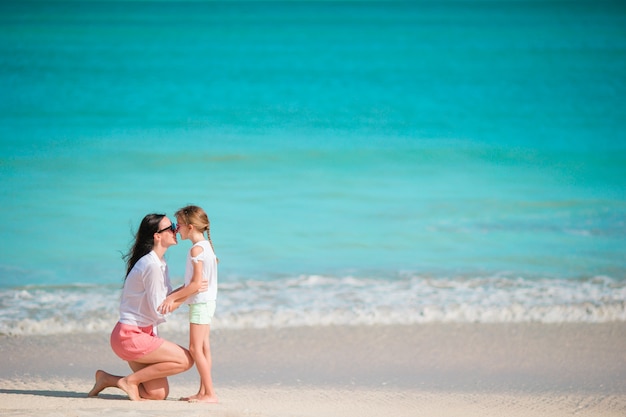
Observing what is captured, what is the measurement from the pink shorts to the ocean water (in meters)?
2.23

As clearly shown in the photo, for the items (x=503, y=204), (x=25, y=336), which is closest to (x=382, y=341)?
(x=25, y=336)

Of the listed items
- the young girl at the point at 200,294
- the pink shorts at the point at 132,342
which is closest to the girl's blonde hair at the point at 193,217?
the young girl at the point at 200,294

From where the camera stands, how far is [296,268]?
8.34m

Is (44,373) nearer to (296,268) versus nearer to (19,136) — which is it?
(296,268)

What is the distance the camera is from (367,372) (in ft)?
16.7

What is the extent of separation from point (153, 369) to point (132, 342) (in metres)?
0.19

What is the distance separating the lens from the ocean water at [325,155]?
748 cm

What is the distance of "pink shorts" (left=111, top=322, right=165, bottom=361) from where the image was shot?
3.94m

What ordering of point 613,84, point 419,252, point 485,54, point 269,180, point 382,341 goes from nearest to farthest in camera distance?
point 382,341 < point 419,252 < point 269,180 < point 613,84 < point 485,54

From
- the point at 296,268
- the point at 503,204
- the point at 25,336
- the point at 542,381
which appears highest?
the point at 503,204

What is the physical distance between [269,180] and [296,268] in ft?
12.9

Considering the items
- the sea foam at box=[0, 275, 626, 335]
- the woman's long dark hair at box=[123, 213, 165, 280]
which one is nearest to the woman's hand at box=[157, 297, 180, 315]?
the woman's long dark hair at box=[123, 213, 165, 280]

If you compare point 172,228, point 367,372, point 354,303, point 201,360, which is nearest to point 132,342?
point 201,360

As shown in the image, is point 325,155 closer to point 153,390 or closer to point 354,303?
point 354,303
